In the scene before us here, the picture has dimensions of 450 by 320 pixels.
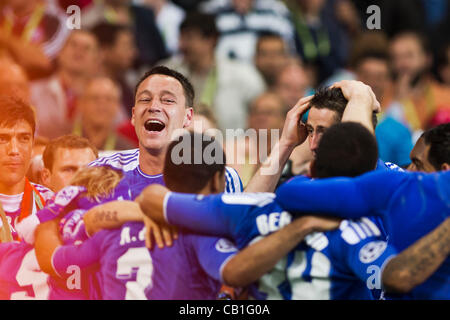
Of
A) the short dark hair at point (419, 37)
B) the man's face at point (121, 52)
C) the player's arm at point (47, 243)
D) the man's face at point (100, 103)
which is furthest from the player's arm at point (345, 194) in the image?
the short dark hair at point (419, 37)

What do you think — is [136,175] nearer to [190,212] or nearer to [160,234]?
[160,234]

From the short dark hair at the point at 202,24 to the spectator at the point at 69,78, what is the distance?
980mm

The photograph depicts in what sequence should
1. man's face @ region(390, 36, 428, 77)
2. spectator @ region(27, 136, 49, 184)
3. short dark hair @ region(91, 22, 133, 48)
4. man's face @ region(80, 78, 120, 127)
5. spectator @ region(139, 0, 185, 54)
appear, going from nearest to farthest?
spectator @ region(27, 136, 49, 184) → man's face @ region(80, 78, 120, 127) → short dark hair @ region(91, 22, 133, 48) → man's face @ region(390, 36, 428, 77) → spectator @ region(139, 0, 185, 54)

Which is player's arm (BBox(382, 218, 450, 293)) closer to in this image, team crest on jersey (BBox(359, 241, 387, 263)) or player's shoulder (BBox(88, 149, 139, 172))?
team crest on jersey (BBox(359, 241, 387, 263))

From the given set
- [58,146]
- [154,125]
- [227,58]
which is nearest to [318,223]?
[154,125]

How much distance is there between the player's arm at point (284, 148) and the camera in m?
4.05

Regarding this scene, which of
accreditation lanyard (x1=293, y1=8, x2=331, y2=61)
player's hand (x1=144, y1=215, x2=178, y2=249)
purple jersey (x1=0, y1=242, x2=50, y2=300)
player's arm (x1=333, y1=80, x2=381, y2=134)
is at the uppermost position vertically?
accreditation lanyard (x1=293, y1=8, x2=331, y2=61)

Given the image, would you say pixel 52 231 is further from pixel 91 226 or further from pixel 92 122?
pixel 92 122

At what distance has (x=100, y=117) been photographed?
6.81m

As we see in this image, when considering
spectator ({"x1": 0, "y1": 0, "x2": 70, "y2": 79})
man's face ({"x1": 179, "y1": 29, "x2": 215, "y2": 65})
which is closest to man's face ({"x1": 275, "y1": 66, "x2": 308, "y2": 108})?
man's face ({"x1": 179, "y1": 29, "x2": 215, "y2": 65})

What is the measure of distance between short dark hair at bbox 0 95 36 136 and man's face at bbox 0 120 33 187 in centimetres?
2

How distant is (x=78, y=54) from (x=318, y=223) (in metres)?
5.13

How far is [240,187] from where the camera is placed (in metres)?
4.29

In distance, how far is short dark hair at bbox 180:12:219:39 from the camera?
8055mm
